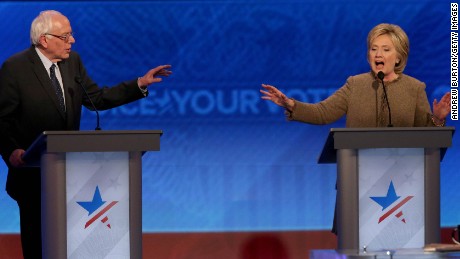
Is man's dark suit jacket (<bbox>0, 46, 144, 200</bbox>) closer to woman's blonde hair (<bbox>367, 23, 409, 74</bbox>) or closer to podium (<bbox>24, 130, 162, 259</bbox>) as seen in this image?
podium (<bbox>24, 130, 162, 259</bbox>)

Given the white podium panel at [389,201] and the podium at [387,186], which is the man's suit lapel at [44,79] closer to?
the podium at [387,186]

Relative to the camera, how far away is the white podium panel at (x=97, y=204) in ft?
11.2

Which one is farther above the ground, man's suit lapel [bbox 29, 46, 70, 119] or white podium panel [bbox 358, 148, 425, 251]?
man's suit lapel [bbox 29, 46, 70, 119]

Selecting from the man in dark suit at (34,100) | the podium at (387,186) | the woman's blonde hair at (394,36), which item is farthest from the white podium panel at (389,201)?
the man in dark suit at (34,100)

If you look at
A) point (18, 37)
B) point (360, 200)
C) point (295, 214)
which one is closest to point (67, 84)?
point (360, 200)

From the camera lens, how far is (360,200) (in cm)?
355

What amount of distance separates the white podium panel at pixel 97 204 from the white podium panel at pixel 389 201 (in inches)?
33.8

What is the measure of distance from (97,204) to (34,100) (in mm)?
800

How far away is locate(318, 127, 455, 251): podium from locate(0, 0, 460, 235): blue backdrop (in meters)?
2.21

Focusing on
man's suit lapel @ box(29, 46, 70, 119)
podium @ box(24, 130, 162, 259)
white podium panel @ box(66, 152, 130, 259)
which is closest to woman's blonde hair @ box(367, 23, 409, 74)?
podium @ box(24, 130, 162, 259)

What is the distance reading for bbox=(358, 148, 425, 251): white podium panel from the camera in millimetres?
3547

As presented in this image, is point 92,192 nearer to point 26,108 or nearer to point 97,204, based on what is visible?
point 97,204

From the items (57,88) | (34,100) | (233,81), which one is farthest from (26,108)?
(233,81)

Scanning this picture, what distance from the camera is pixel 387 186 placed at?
3.56 metres
